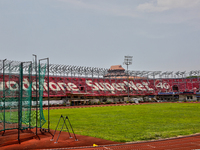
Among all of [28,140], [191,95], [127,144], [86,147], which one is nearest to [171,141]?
[127,144]

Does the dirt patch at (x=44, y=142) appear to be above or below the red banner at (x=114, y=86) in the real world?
below

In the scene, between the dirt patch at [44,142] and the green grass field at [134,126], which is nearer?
the dirt patch at [44,142]

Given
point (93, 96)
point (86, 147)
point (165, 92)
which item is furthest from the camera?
point (165, 92)

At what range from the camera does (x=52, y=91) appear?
69.0 metres

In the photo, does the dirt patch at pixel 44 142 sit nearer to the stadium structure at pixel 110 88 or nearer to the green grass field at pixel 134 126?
the green grass field at pixel 134 126

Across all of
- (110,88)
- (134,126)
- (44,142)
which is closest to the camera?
(44,142)

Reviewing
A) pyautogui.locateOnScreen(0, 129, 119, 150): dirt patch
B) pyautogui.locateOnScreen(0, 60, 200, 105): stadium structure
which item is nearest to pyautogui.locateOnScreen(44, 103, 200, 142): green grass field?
pyautogui.locateOnScreen(0, 129, 119, 150): dirt patch

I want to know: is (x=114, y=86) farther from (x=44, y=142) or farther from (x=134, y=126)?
(x=44, y=142)

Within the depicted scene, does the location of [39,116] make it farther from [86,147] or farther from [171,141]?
[171,141]

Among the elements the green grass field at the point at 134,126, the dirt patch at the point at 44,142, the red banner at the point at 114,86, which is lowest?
the green grass field at the point at 134,126

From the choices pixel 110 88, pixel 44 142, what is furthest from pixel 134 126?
pixel 110 88

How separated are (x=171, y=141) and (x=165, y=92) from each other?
7781 cm

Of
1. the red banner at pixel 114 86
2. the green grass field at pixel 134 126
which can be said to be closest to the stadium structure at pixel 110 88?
the red banner at pixel 114 86

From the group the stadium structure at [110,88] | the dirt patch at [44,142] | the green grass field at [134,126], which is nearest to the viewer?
the dirt patch at [44,142]
